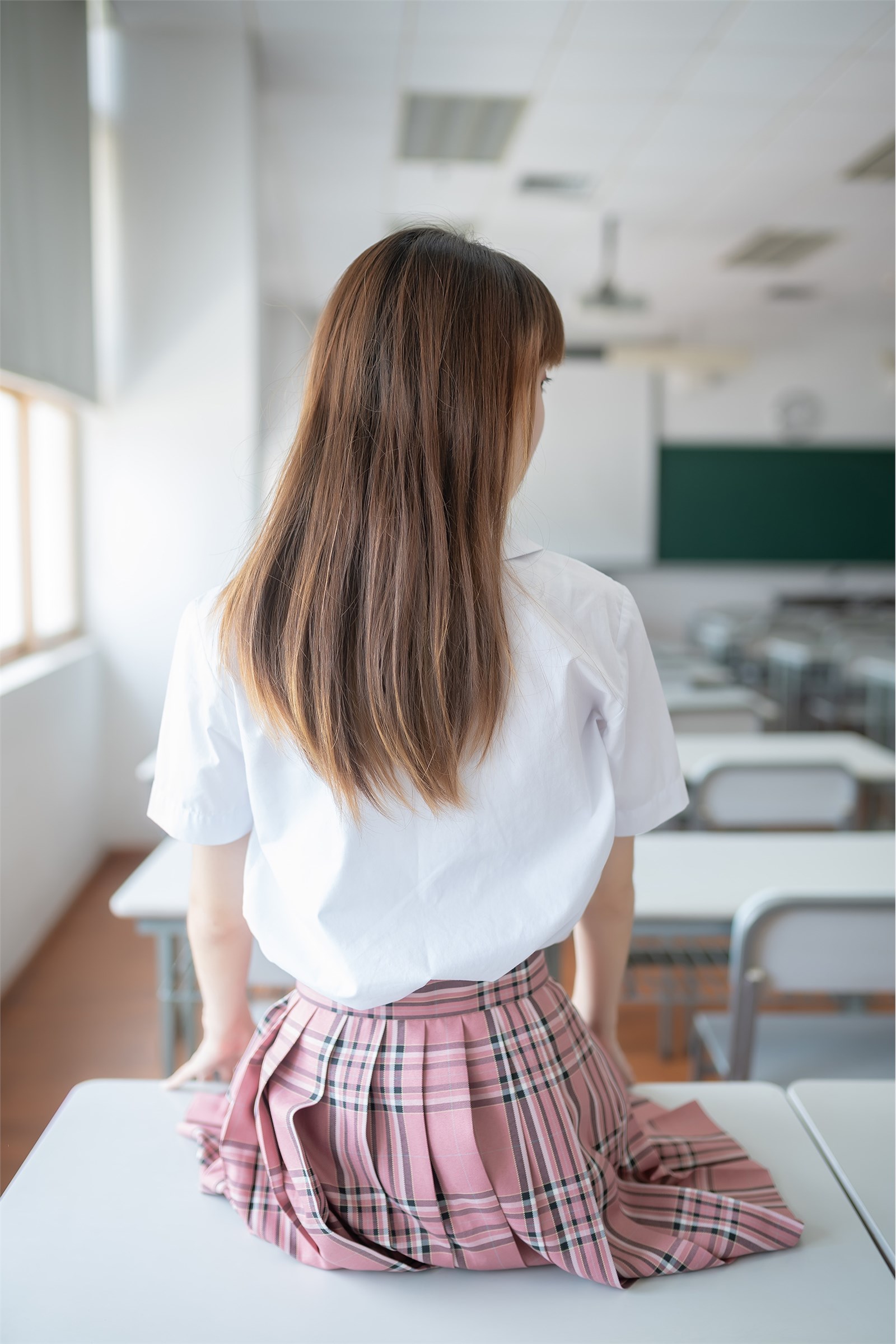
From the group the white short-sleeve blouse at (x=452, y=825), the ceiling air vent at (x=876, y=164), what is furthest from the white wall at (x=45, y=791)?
the ceiling air vent at (x=876, y=164)

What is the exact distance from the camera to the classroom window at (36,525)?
3.25 metres

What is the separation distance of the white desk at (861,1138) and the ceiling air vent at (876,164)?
4.65 meters

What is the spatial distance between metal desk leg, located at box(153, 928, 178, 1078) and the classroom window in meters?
1.71

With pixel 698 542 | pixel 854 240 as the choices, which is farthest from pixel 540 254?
pixel 698 542

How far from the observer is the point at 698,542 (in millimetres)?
9000

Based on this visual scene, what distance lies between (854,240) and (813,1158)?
21.0ft

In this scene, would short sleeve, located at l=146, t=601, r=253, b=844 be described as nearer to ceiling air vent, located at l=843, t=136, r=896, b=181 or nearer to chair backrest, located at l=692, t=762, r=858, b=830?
chair backrest, located at l=692, t=762, r=858, b=830

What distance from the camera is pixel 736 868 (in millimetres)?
2041

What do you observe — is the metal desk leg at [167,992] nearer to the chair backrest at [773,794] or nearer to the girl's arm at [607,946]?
the girl's arm at [607,946]

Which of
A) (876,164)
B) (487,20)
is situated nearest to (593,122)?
(487,20)

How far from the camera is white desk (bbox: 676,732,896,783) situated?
2715 mm

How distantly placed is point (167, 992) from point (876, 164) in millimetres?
5053

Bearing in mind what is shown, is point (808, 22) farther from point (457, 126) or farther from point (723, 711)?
point (723, 711)

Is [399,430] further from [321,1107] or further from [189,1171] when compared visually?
[189,1171]
